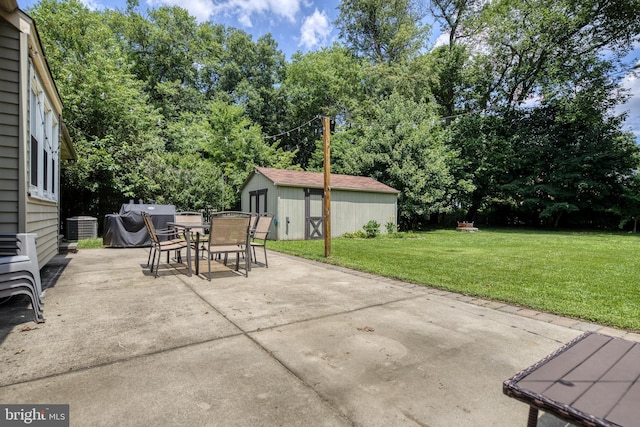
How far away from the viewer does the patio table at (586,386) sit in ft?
3.52

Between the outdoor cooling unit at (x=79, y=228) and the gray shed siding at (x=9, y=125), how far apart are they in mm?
7989

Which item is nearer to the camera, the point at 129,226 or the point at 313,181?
the point at 129,226

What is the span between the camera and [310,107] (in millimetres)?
26547

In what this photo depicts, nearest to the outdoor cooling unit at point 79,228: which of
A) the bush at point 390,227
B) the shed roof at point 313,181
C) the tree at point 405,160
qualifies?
Answer: the shed roof at point 313,181

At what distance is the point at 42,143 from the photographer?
510 centimetres

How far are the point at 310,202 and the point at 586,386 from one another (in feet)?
38.6

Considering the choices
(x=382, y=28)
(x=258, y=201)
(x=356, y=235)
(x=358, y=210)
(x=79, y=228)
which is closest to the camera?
(x=79, y=228)

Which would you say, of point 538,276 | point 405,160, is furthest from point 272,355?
point 405,160

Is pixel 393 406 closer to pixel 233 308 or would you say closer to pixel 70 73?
pixel 233 308

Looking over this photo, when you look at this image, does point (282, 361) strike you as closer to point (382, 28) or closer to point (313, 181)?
point (313, 181)

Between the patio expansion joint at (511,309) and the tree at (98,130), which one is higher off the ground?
the tree at (98,130)

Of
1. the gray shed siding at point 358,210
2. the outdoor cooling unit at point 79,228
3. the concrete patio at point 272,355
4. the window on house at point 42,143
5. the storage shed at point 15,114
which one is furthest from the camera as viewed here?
the gray shed siding at point 358,210

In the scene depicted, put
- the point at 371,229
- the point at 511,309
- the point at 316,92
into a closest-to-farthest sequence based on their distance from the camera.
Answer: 1. the point at 511,309
2. the point at 371,229
3. the point at 316,92

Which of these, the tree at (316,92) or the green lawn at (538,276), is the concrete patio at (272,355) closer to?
the green lawn at (538,276)
